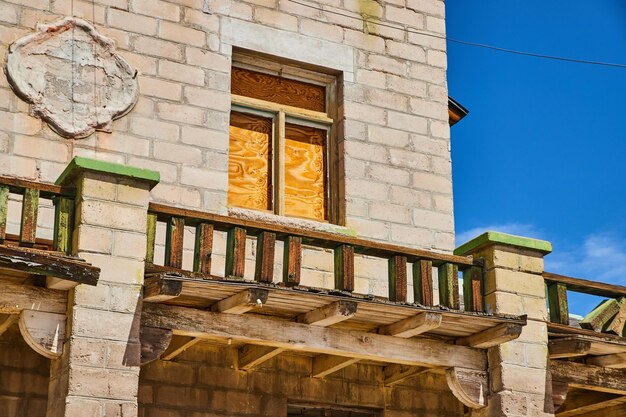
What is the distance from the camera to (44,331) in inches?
367

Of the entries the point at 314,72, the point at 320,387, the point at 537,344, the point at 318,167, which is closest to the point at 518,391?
the point at 537,344

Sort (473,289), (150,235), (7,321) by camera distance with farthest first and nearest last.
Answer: (473,289), (150,235), (7,321)

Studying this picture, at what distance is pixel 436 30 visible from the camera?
14266mm

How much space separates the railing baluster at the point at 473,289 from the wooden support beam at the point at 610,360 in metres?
1.35

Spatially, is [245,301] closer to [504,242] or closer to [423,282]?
[423,282]

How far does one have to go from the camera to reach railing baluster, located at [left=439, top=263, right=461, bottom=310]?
36.4 ft

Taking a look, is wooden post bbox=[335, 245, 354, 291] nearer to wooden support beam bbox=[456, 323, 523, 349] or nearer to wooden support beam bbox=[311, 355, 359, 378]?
wooden support beam bbox=[311, 355, 359, 378]

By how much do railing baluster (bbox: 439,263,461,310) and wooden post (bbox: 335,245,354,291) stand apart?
1.03 m

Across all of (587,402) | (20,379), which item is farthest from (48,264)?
(587,402)

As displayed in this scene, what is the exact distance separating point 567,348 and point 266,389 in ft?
9.78

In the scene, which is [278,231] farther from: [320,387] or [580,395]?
[580,395]

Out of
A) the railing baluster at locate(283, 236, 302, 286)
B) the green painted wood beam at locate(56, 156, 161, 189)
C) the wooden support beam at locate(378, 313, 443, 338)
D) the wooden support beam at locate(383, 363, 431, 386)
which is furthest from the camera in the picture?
the wooden support beam at locate(383, 363, 431, 386)

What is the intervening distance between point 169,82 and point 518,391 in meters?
4.70

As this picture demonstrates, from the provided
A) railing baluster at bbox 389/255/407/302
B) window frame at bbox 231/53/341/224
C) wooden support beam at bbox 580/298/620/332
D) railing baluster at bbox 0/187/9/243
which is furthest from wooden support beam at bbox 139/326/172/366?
wooden support beam at bbox 580/298/620/332
